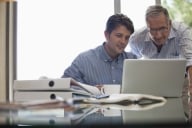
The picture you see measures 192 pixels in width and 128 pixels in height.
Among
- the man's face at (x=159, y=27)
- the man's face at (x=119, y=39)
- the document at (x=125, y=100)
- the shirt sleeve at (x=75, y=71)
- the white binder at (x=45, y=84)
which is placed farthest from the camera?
the man's face at (x=159, y=27)

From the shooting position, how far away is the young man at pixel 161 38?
221 centimetres

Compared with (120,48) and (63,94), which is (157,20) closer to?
(120,48)

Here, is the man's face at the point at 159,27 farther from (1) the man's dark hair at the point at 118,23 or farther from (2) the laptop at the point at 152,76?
(2) the laptop at the point at 152,76

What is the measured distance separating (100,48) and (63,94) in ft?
3.07

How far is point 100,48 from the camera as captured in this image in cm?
217

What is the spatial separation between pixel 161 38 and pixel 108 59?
449 millimetres

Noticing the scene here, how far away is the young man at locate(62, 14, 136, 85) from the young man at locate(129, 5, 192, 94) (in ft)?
0.72

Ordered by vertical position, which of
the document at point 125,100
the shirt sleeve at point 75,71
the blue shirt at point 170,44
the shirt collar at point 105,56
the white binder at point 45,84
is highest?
the blue shirt at point 170,44

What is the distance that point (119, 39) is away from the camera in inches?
82.2

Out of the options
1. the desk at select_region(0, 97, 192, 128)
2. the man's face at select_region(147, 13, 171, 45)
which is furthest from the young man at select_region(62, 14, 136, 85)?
the desk at select_region(0, 97, 192, 128)

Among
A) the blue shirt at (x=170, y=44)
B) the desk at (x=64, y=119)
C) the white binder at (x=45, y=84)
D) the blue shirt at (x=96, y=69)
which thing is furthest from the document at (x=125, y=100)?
the blue shirt at (x=170, y=44)

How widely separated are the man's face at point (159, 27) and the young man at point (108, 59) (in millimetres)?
195

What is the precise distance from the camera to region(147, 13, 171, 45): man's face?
2.20m

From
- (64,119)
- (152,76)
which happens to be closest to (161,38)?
(152,76)
